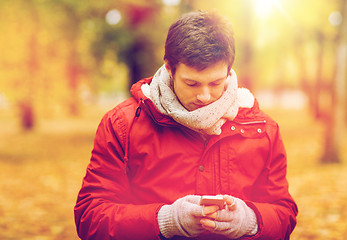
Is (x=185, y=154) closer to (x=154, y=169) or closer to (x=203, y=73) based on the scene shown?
(x=154, y=169)

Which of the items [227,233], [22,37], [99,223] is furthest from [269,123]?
[22,37]

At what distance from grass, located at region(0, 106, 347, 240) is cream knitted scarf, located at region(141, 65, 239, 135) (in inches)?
148

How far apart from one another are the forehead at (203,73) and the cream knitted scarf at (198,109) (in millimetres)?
116

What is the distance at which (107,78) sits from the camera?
21594 millimetres

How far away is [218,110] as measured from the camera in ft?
6.78

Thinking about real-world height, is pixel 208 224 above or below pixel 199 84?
below

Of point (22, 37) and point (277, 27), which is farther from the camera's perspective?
point (277, 27)

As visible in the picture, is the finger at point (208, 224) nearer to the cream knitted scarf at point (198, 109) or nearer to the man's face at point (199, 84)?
the cream knitted scarf at point (198, 109)

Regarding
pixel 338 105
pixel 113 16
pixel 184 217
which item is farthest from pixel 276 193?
pixel 113 16

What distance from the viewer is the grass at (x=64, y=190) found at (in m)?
5.69

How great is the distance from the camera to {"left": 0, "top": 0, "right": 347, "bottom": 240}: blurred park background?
21.9 ft

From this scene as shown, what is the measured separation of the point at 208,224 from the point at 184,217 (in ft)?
0.37

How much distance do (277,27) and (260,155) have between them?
70.8ft

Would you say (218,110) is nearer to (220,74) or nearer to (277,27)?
(220,74)
